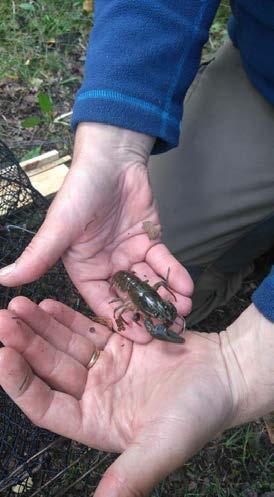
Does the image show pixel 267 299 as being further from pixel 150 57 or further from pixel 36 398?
pixel 150 57

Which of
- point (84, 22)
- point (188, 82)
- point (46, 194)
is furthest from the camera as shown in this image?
point (84, 22)

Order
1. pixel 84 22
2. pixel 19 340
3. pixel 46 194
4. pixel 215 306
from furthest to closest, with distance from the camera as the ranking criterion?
pixel 84 22 < pixel 46 194 < pixel 215 306 < pixel 19 340

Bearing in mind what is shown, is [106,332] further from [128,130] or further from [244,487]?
[244,487]

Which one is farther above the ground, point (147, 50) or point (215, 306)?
point (147, 50)

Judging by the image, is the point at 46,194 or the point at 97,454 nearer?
the point at 97,454

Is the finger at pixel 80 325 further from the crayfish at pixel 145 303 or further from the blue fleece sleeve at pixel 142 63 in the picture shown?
the blue fleece sleeve at pixel 142 63

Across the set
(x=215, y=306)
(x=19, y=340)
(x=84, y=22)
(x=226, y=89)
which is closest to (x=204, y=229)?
(x=215, y=306)

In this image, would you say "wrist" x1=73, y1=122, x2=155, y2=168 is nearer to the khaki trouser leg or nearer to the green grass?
the khaki trouser leg
